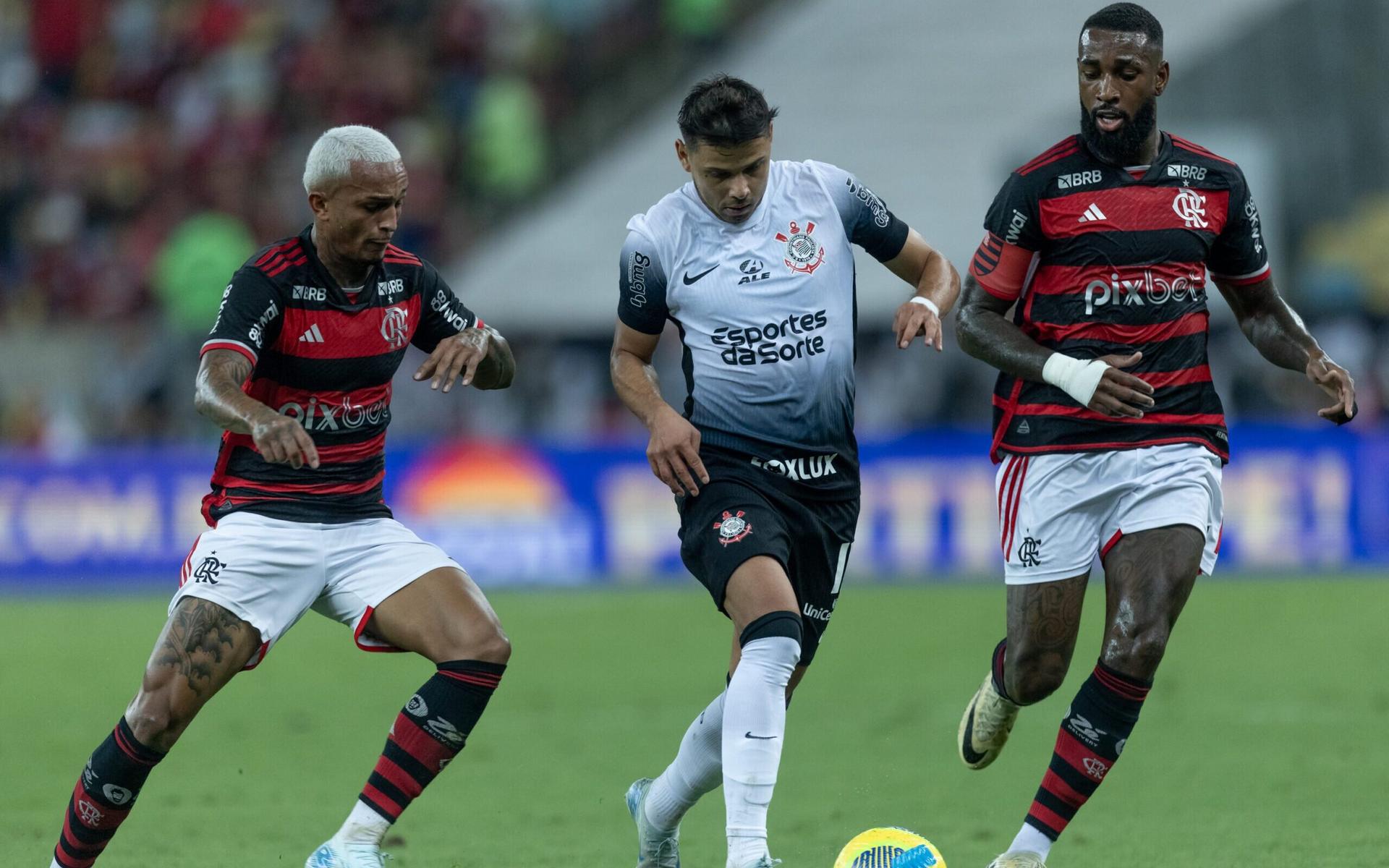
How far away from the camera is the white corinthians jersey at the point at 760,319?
6.63 metres

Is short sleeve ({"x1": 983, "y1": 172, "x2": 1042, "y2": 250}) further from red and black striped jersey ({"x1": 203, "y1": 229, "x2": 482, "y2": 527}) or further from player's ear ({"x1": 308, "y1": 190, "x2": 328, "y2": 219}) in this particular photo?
player's ear ({"x1": 308, "y1": 190, "x2": 328, "y2": 219})

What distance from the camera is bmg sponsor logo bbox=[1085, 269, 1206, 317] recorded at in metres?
6.71

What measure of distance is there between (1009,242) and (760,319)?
0.96m

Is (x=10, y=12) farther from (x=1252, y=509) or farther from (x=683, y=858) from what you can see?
(x=683, y=858)

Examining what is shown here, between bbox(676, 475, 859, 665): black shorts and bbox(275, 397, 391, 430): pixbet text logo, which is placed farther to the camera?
bbox(275, 397, 391, 430): pixbet text logo

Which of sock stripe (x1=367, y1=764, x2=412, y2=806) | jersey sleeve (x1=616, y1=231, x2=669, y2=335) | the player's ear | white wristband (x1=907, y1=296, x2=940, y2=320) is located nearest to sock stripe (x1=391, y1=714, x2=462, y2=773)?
sock stripe (x1=367, y1=764, x2=412, y2=806)

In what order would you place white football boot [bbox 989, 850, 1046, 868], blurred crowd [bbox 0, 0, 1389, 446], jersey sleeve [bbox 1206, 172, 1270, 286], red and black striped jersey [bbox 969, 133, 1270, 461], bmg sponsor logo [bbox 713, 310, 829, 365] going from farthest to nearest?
1. blurred crowd [bbox 0, 0, 1389, 446]
2. jersey sleeve [bbox 1206, 172, 1270, 286]
3. red and black striped jersey [bbox 969, 133, 1270, 461]
4. bmg sponsor logo [bbox 713, 310, 829, 365]
5. white football boot [bbox 989, 850, 1046, 868]

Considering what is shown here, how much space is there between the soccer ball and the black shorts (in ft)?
2.38

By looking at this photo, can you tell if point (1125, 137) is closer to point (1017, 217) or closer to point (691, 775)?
point (1017, 217)

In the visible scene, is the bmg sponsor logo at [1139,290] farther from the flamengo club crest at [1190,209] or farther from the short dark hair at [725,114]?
the short dark hair at [725,114]

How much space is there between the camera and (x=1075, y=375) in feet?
21.5

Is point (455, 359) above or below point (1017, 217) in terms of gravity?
below

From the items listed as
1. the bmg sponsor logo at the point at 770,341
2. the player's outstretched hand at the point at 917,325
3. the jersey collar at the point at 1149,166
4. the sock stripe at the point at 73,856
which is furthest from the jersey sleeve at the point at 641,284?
the sock stripe at the point at 73,856

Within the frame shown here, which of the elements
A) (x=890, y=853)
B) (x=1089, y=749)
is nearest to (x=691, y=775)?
(x=890, y=853)
